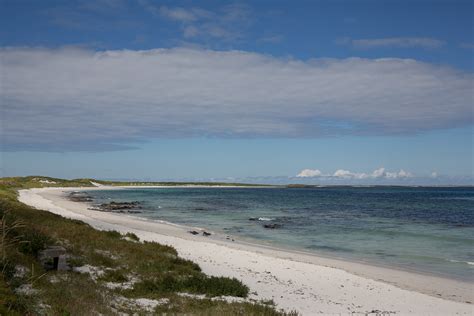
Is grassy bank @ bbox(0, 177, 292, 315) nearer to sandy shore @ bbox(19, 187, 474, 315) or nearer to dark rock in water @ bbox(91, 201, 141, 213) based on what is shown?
sandy shore @ bbox(19, 187, 474, 315)

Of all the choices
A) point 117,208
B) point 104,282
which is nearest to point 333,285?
point 104,282

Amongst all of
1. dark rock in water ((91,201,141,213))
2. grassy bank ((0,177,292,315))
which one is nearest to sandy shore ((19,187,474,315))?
grassy bank ((0,177,292,315))

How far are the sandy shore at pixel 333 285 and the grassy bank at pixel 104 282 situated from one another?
200cm

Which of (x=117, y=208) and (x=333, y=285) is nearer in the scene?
(x=333, y=285)

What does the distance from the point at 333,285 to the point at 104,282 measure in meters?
9.68

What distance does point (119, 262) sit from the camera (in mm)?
16109

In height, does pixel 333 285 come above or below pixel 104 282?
below

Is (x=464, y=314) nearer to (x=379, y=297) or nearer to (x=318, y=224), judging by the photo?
(x=379, y=297)

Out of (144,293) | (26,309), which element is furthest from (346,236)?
(26,309)

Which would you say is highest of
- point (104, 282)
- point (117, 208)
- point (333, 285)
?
point (104, 282)

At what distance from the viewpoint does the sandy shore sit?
14.3m

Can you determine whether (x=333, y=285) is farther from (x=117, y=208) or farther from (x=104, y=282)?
(x=117, y=208)

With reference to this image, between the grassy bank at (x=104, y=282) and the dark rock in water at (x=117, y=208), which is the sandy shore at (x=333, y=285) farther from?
the dark rock in water at (x=117, y=208)

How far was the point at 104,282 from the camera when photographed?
13.4m
